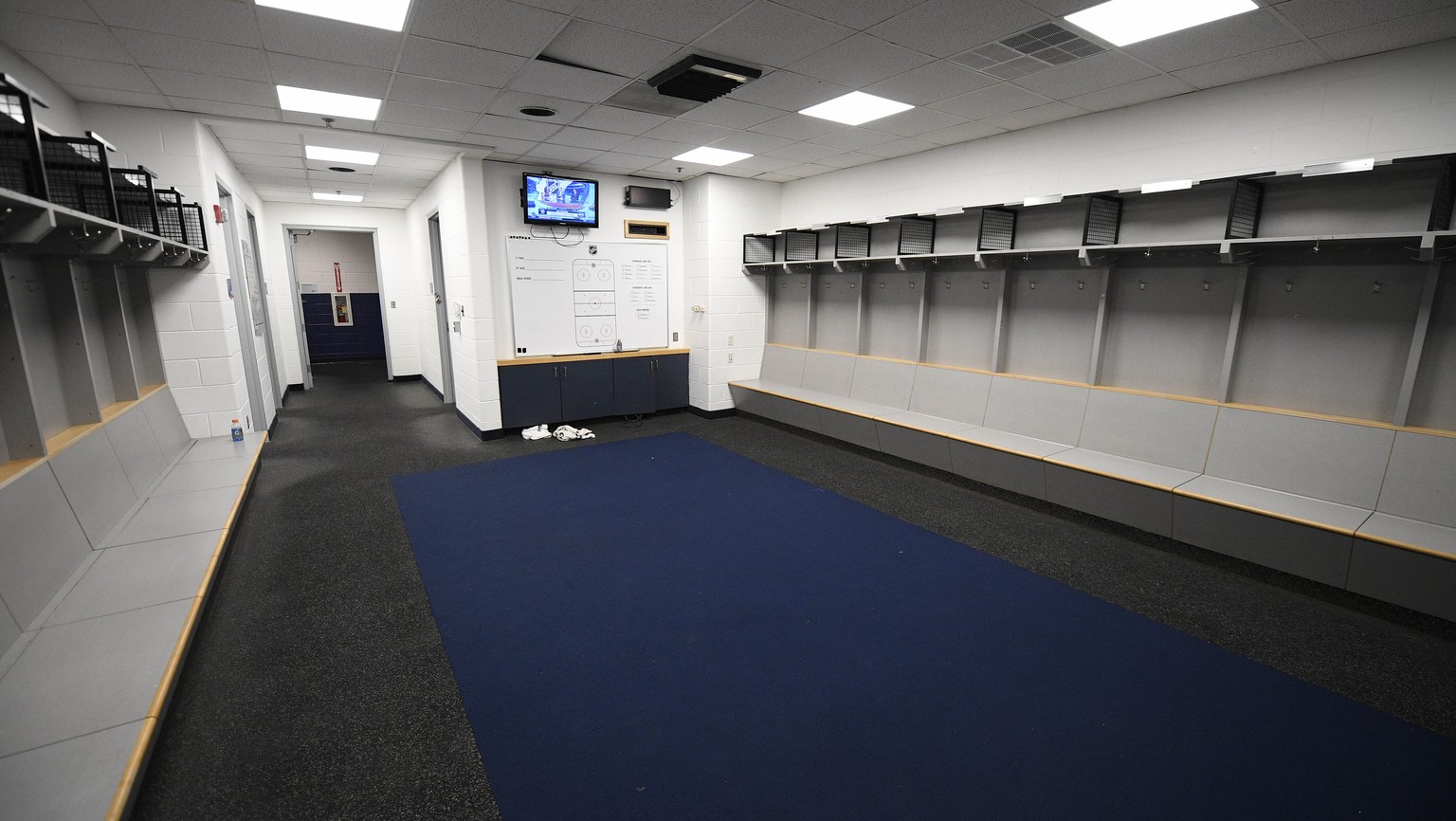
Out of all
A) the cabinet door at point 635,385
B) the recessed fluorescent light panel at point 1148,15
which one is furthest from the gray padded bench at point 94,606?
the recessed fluorescent light panel at point 1148,15

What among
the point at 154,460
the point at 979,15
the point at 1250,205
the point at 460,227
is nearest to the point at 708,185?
the point at 460,227

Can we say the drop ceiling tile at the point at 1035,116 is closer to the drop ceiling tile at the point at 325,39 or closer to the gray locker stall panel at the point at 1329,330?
the gray locker stall panel at the point at 1329,330

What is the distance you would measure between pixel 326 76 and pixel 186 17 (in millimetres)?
755

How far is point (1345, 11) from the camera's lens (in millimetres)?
2502

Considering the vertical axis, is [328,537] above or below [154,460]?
below

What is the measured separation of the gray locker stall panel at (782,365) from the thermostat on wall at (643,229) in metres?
1.78

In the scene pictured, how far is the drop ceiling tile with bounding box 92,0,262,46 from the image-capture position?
2.51m

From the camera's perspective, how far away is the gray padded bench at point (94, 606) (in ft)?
4.94

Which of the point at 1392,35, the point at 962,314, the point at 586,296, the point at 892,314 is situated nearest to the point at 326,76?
the point at 586,296

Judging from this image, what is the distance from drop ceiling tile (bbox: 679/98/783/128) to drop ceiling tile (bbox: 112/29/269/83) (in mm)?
2456

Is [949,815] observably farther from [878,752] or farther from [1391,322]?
[1391,322]

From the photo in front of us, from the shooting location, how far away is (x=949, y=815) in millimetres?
1722

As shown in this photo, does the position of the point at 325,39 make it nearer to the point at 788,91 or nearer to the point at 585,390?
the point at 788,91

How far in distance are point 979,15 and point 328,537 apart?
14.6ft
